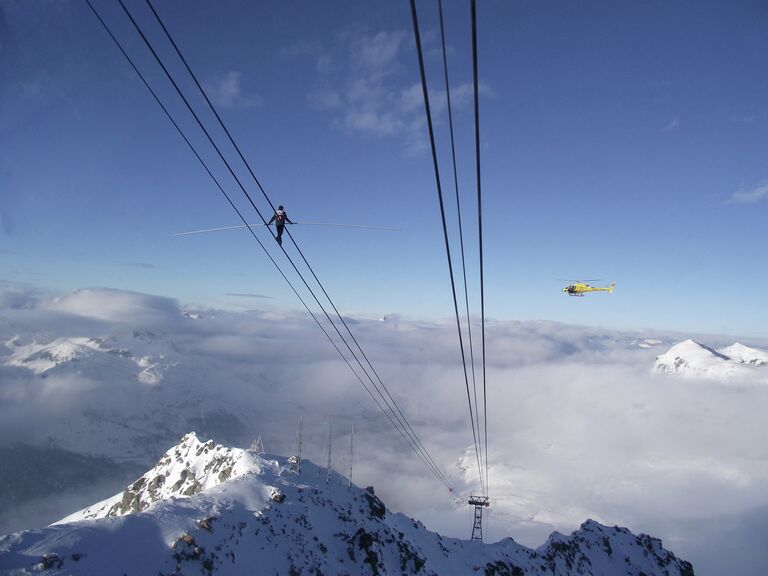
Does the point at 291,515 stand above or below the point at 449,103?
below

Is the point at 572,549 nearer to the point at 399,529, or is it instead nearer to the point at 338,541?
the point at 399,529

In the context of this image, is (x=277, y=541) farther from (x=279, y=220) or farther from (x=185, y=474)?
(x=185, y=474)

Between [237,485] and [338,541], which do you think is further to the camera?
[237,485]

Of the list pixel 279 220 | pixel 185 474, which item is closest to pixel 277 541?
pixel 279 220

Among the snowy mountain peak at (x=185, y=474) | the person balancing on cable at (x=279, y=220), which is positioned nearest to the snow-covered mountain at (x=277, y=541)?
the snowy mountain peak at (x=185, y=474)

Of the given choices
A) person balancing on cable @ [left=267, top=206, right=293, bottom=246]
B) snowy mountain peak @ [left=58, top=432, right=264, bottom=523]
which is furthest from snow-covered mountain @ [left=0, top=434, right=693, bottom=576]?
person balancing on cable @ [left=267, top=206, right=293, bottom=246]

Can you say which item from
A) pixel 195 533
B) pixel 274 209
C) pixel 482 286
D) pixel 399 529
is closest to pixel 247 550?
pixel 195 533

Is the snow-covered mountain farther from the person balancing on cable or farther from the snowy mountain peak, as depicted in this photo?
the person balancing on cable
